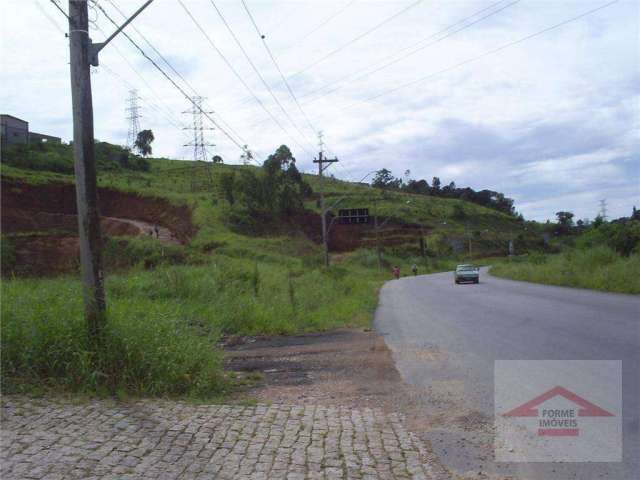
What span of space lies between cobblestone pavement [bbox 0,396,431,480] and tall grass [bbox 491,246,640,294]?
21.7 metres

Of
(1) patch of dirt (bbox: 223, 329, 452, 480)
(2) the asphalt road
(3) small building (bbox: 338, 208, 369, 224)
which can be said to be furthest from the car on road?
(1) patch of dirt (bbox: 223, 329, 452, 480)

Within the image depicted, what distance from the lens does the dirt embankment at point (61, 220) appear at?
33781 mm

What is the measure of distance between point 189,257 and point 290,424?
1157 inches

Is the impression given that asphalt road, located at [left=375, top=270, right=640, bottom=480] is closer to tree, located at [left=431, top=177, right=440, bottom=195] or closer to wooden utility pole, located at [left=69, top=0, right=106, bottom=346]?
wooden utility pole, located at [left=69, top=0, right=106, bottom=346]

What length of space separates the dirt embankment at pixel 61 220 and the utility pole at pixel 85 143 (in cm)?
2121

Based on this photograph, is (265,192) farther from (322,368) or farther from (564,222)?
(564,222)

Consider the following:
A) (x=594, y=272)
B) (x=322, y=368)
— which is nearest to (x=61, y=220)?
(x=594, y=272)

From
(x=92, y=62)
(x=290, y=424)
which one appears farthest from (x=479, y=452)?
(x=92, y=62)

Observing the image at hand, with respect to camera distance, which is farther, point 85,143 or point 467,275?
point 467,275

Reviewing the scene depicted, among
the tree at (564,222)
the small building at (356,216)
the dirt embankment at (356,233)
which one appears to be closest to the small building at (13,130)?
the dirt embankment at (356,233)

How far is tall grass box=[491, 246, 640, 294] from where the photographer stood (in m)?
26.2

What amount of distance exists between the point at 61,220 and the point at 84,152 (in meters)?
41.1

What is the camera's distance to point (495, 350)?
36.6ft

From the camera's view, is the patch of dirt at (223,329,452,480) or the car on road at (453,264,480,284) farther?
the car on road at (453,264,480,284)
